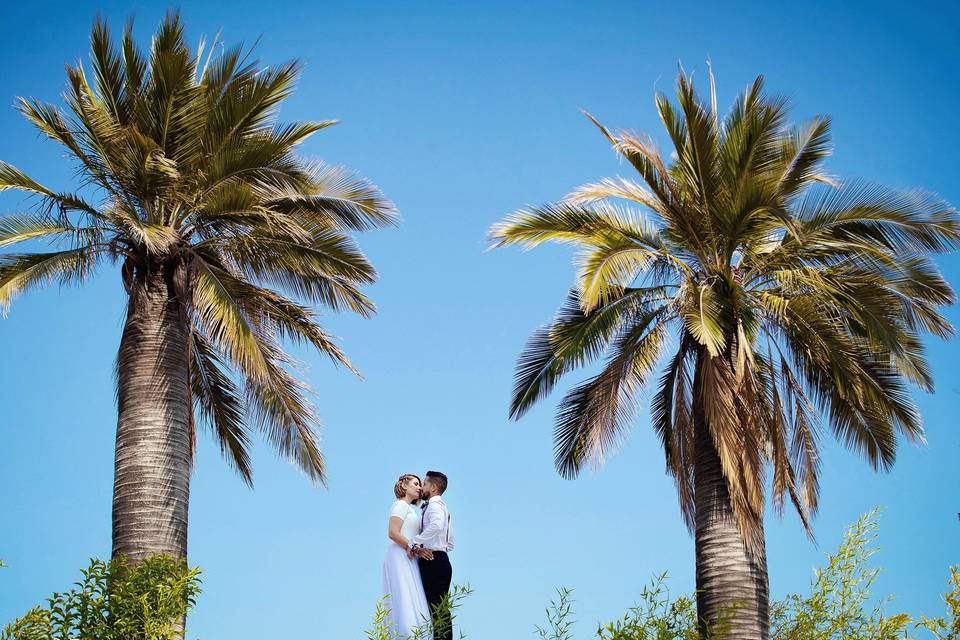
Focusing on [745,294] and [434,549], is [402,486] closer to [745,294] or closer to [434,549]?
[434,549]

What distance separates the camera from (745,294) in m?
15.4

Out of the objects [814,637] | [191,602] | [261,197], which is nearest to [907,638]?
[814,637]

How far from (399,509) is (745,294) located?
19.5 feet

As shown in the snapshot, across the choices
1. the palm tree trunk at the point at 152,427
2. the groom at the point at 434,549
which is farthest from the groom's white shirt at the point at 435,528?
the palm tree trunk at the point at 152,427

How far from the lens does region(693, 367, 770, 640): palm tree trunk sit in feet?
45.2

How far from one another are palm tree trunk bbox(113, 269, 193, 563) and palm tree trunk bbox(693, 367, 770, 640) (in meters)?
6.61

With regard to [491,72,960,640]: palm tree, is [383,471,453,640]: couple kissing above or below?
below

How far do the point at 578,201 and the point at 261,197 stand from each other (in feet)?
15.0

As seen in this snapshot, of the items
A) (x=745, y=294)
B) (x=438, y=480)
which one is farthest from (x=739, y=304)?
(x=438, y=480)

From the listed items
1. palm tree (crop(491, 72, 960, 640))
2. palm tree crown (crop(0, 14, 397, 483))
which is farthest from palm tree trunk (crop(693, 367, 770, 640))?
palm tree crown (crop(0, 14, 397, 483))

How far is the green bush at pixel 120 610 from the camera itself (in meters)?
10.9

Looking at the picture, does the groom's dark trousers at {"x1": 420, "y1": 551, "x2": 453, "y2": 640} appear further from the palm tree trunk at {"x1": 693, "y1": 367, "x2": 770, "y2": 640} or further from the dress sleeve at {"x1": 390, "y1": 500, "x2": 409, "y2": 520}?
the palm tree trunk at {"x1": 693, "y1": 367, "x2": 770, "y2": 640}

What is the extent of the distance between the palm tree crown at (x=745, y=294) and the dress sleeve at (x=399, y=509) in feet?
12.8

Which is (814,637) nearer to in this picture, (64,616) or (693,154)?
(693,154)
